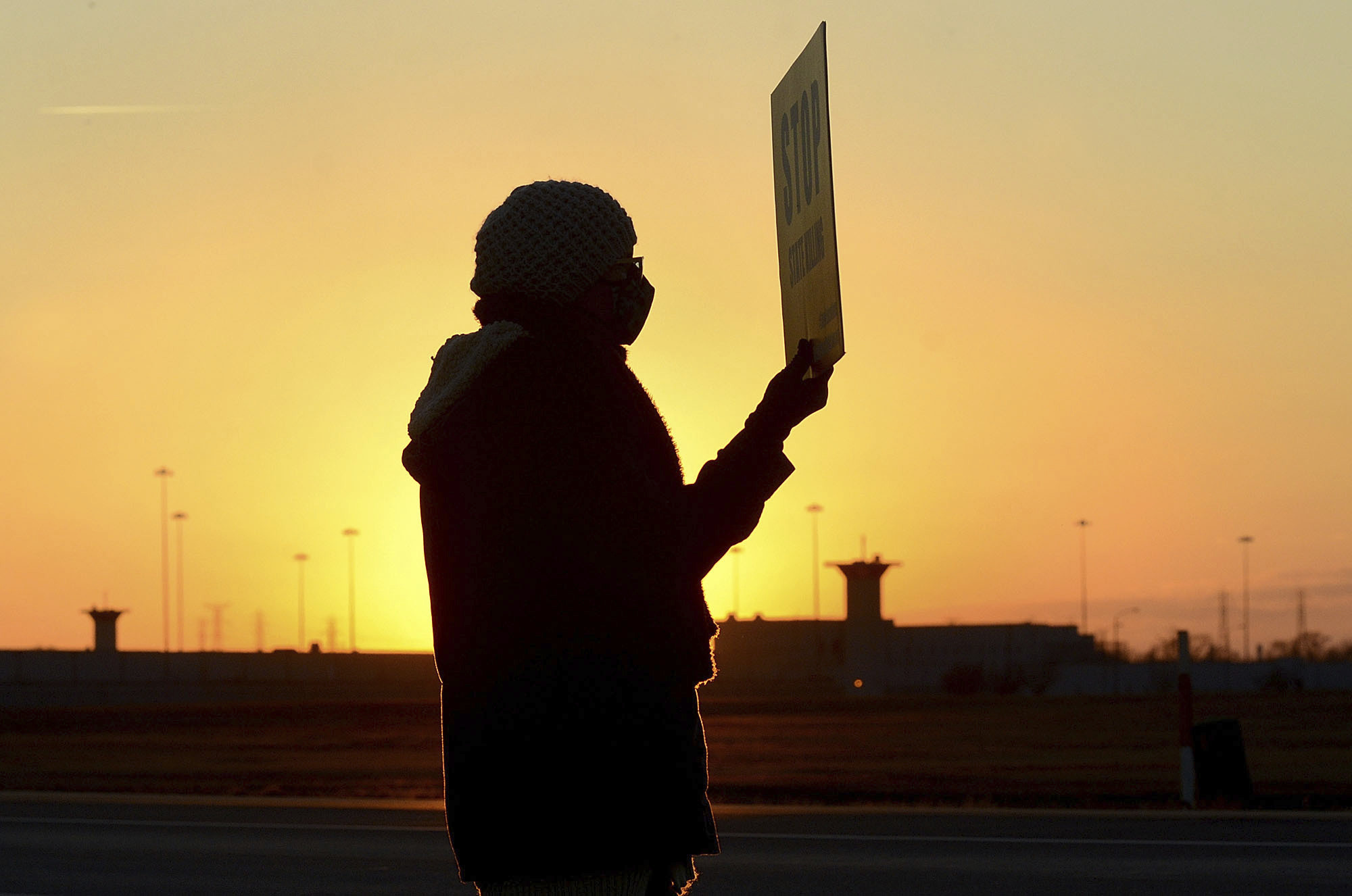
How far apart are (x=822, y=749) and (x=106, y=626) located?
172 ft

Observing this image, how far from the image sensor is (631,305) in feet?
8.23

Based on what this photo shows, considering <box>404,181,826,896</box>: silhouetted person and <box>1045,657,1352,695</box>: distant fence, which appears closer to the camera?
<box>404,181,826,896</box>: silhouetted person

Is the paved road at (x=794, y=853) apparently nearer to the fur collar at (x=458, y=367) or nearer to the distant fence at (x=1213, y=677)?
the fur collar at (x=458, y=367)

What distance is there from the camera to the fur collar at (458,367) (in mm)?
2373

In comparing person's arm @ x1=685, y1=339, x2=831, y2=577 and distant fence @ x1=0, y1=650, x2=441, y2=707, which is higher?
person's arm @ x1=685, y1=339, x2=831, y2=577

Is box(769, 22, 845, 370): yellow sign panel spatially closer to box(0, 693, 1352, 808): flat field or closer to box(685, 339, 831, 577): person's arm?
box(685, 339, 831, 577): person's arm

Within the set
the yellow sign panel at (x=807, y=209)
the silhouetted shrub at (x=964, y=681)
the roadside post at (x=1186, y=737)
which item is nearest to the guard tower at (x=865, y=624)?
the silhouetted shrub at (x=964, y=681)

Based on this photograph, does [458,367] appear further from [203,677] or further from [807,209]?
[203,677]

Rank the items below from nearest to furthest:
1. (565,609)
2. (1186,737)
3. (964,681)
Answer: (565,609)
(1186,737)
(964,681)

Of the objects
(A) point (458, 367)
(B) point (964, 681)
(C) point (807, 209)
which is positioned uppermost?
(C) point (807, 209)

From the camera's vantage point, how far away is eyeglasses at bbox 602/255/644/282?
2484 mm

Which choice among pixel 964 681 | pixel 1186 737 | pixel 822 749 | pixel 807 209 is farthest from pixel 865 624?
pixel 807 209

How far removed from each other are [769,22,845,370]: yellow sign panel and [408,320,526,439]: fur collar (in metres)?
0.51

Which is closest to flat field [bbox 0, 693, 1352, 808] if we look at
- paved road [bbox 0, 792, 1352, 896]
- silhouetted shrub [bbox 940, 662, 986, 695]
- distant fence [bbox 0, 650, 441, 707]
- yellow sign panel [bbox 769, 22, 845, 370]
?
paved road [bbox 0, 792, 1352, 896]
